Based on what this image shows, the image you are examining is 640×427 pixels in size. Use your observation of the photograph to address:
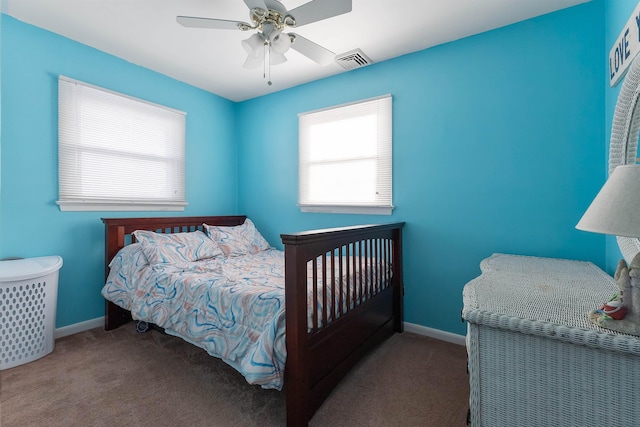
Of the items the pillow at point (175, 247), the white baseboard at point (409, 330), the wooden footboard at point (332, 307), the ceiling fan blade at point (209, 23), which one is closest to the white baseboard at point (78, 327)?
the white baseboard at point (409, 330)

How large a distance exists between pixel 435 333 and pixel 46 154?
10.8 ft

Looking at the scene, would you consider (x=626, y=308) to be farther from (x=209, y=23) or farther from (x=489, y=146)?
(x=209, y=23)

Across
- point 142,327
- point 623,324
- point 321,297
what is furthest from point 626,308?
point 142,327

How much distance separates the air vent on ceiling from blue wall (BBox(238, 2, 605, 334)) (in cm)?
9

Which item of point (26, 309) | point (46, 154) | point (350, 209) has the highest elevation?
point (46, 154)

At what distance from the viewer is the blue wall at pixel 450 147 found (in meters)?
1.88

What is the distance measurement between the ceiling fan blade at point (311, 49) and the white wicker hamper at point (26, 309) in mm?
2159

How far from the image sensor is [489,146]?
2.14 metres

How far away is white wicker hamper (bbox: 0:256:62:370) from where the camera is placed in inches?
70.9

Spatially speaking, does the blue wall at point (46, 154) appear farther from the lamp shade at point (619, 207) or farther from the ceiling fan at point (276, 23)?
the lamp shade at point (619, 207)

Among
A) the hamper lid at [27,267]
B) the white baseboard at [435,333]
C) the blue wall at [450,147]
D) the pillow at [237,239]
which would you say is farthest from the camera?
the pillow at [237,239]

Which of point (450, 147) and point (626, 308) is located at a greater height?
point (450, 147)

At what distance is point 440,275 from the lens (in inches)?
92.7

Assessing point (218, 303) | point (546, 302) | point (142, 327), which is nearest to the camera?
point (546, 302)
